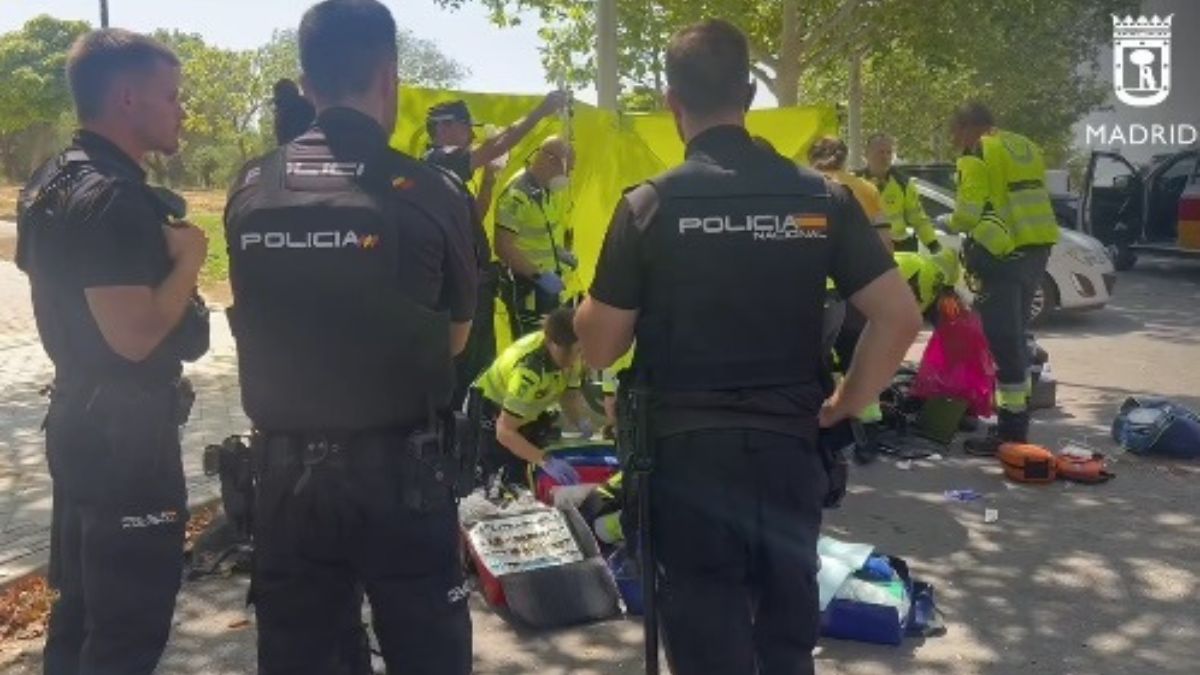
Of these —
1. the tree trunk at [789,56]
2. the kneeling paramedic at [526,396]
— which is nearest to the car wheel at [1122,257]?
the tree trunk at [789,56]

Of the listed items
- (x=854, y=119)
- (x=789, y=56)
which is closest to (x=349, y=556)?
(x=789, y=56)

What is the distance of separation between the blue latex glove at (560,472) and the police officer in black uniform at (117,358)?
2.54m

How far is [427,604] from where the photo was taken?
2.41 m

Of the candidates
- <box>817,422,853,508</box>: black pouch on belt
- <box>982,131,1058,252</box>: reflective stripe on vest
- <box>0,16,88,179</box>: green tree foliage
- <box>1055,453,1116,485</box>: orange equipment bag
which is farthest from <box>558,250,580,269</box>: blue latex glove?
<box>0,16,88,179</box>: green tree foliage

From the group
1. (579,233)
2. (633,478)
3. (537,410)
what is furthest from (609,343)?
(579,233)

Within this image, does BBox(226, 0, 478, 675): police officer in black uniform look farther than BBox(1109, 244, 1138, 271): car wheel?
No

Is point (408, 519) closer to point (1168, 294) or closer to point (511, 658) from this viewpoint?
point (511, 658)

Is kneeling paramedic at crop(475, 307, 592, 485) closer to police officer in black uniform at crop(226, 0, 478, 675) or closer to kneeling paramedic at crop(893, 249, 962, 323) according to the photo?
kneeling paramedic at crop(893, 249, 962, 323)

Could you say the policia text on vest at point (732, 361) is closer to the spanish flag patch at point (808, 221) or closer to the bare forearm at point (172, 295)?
the spanish flag patch at point (808, 221)

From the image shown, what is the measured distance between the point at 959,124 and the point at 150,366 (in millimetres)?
5183

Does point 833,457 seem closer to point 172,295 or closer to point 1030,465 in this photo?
point 172,295

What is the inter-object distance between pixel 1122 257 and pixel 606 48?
12.0 meters

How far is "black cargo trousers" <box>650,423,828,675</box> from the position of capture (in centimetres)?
267

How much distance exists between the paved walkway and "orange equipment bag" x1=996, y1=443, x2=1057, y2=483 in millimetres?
4061
